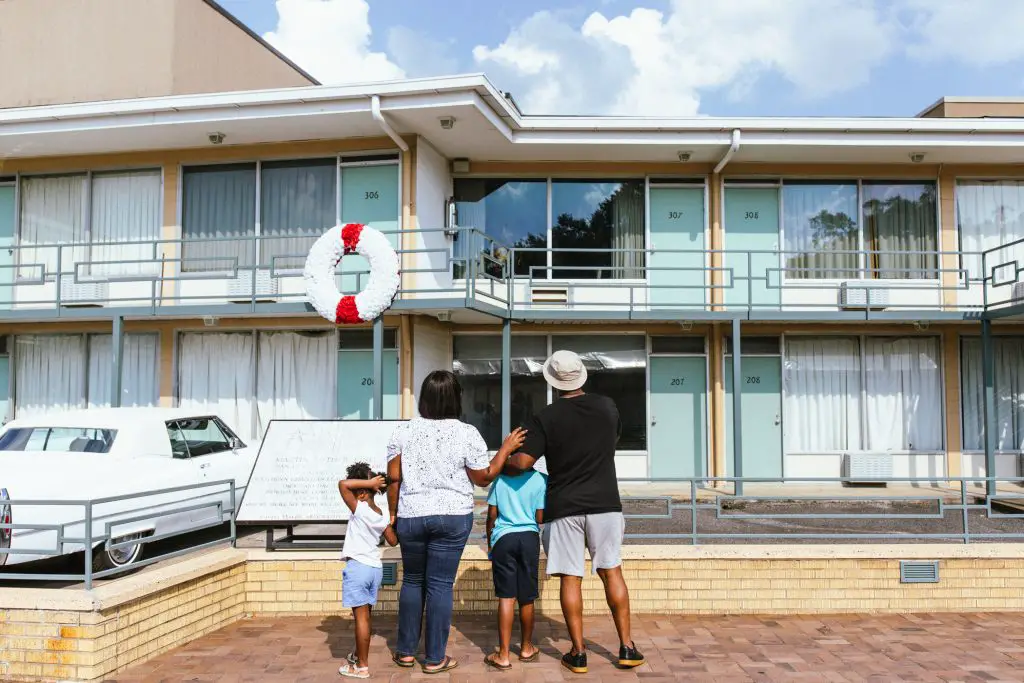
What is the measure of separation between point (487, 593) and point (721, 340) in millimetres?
7700

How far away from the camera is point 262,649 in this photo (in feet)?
19.0

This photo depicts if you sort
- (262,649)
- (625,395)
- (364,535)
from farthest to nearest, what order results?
(625,395) → (262,649) → (364,535)

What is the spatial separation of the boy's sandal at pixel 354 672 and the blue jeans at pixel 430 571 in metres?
0.26

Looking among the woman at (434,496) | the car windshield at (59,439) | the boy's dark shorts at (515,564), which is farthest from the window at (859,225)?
the car windshield at (59,439)

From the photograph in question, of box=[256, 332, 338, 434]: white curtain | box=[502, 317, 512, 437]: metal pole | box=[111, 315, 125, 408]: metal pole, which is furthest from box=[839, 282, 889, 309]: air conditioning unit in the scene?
box=[111, 315, 125, 408]: metal pole

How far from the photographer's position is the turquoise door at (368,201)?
40.0 feet

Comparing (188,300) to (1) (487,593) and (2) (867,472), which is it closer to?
(1) (487,593)

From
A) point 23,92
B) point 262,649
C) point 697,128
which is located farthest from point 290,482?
point 23,92

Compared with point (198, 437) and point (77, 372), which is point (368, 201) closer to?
point (198, 437)

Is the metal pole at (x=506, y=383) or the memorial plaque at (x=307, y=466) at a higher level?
the metal pole at (x=506, y=383)

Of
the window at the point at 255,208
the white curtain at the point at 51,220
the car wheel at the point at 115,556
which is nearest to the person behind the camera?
the car wheel at the point at 115,556

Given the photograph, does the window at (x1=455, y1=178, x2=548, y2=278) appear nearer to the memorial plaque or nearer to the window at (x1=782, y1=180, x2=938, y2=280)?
the window at (x1=782, y1=180, x2=938, y2=280)

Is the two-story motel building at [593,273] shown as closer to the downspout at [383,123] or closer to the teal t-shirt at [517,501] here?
the downspout at [383,123]

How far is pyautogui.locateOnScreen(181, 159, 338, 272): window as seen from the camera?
12.7 meters
